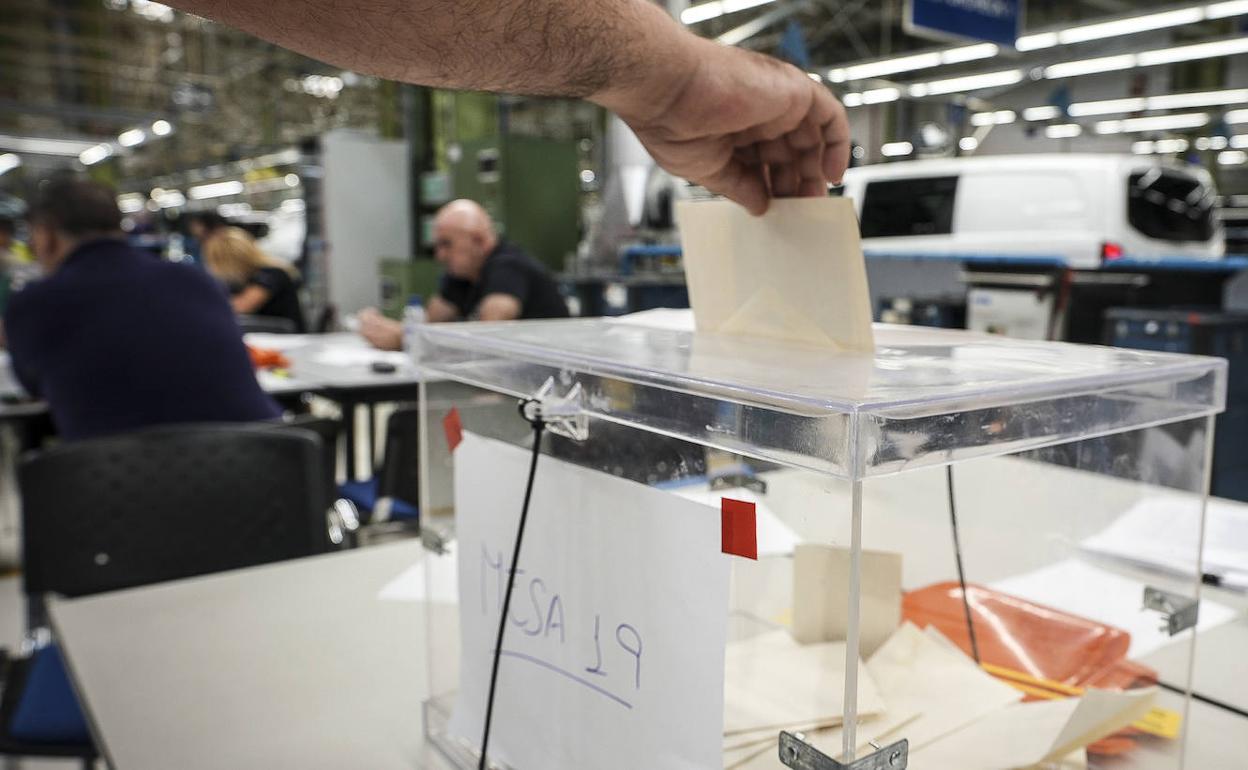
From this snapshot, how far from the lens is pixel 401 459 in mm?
2086

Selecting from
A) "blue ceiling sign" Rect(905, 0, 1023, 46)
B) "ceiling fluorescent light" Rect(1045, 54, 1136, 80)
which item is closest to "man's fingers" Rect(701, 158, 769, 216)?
"blue ceiling sign" Rect(905, 0, 1023, 46)

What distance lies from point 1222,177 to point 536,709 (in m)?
15.1

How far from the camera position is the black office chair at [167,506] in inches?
51.5

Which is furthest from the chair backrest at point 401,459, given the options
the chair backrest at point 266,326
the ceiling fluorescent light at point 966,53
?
the ceiling fluorescent light at point 966,53

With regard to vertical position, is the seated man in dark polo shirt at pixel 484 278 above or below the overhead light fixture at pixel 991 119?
below

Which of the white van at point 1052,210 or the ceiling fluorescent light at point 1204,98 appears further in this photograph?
the ceiling fluorescent light at point 1204,98

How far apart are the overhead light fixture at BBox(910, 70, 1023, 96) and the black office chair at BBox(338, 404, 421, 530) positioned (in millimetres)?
9710

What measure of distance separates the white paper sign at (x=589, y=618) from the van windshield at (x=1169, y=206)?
5.57 m


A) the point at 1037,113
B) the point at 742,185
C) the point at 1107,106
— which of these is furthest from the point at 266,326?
the point at 1037,113

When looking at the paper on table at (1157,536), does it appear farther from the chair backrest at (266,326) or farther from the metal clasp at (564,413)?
the chair backrest at (266,326)

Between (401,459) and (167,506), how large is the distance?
2.36 ft

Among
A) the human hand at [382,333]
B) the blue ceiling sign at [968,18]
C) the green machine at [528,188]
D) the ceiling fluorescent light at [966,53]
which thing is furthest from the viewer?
the ceiling fluorescent light at [966,53]

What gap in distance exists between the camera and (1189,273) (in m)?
4.48

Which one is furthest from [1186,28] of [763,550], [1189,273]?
[763,550]
